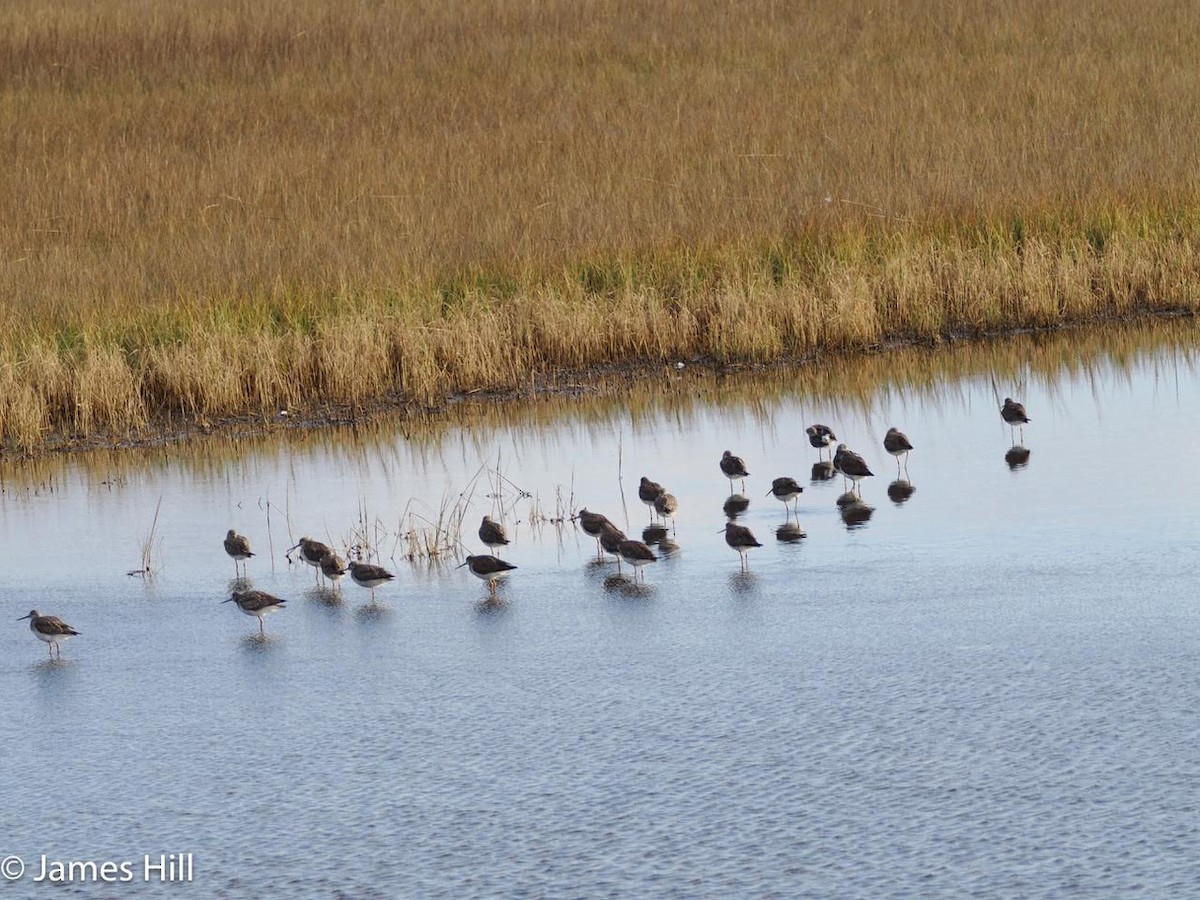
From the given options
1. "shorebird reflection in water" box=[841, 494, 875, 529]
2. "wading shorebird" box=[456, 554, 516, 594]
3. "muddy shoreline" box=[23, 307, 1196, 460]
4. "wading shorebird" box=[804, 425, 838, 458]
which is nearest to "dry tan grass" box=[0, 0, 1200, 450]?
"muddy shoreline" box=[23, 307, 1196, 460]

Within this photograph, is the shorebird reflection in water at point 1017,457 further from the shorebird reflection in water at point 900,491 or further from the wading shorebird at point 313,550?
the wading shorebird at point 313,550

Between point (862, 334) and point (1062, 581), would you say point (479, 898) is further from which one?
point (862, 334)

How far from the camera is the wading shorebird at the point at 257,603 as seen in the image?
879 centimetres

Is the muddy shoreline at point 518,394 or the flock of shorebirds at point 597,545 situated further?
the muddy shoreline at point 518,394

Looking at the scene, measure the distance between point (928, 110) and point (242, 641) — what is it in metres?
17.8

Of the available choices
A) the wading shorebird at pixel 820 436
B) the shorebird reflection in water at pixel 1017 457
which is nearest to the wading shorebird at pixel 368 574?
the wading shorebird at pixel 820 436

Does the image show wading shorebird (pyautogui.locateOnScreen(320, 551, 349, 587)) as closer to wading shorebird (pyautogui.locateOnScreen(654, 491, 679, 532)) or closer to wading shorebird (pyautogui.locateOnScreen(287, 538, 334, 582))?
wading shorebird (pyautogui.locateOnScreen(287, 538, 334, 582))

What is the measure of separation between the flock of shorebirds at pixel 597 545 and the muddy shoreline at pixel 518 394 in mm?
4274

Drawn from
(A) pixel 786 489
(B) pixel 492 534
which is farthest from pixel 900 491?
(B) pixel 492 534

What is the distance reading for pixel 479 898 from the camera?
18.2 feet

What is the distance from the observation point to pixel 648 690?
24.5ft

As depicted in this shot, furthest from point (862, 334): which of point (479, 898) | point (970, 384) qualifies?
point (479, 898)

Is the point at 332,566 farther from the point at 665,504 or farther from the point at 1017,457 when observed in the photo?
the point at 1017,457

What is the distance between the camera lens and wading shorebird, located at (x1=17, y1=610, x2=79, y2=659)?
8.50m
